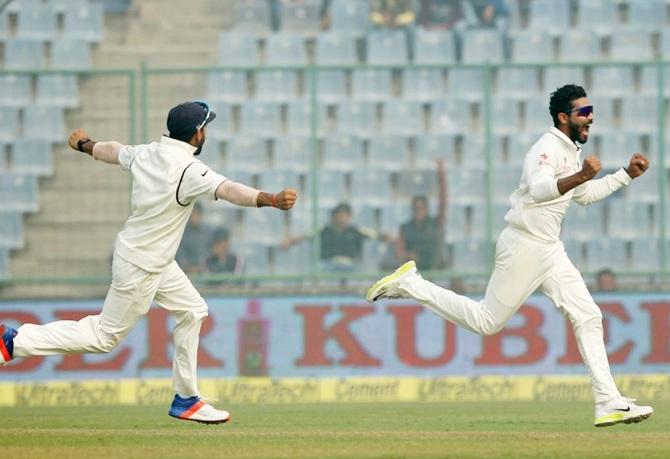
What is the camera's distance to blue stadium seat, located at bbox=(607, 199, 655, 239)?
56.6ft

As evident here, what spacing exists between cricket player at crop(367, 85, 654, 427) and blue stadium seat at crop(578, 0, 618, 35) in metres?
10.5

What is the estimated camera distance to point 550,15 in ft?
66.6

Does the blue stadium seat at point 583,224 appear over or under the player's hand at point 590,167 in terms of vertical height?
under

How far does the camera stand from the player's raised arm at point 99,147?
9883mm

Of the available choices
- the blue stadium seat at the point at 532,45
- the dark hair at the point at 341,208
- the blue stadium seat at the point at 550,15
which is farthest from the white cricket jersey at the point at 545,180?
the blue stadium seat at the point at 550,15

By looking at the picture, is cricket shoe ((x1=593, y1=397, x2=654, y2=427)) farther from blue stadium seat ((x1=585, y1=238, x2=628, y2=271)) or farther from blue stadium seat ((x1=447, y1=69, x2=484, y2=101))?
blue stadium seat ((x1=447, y1=69, x2=484, y2=101))

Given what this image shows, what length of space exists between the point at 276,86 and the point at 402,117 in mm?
1514

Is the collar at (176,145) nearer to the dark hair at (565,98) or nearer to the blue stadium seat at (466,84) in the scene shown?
the dark hair at (565,98)

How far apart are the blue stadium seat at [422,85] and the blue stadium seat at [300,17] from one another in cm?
281

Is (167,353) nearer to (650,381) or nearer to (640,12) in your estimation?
(650,381)

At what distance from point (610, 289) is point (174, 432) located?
8.16m

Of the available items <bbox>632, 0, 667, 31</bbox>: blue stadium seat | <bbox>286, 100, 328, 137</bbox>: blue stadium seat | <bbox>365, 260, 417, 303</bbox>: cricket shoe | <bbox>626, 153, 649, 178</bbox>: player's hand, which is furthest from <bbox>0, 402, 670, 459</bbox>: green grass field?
<bbox>632, 0, 667, 31</bbox>: blue stadium seat

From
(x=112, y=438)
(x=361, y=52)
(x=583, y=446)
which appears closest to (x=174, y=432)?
(x=112, y=438)

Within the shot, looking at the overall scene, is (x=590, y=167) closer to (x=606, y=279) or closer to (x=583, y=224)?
(x=606, y=279)
